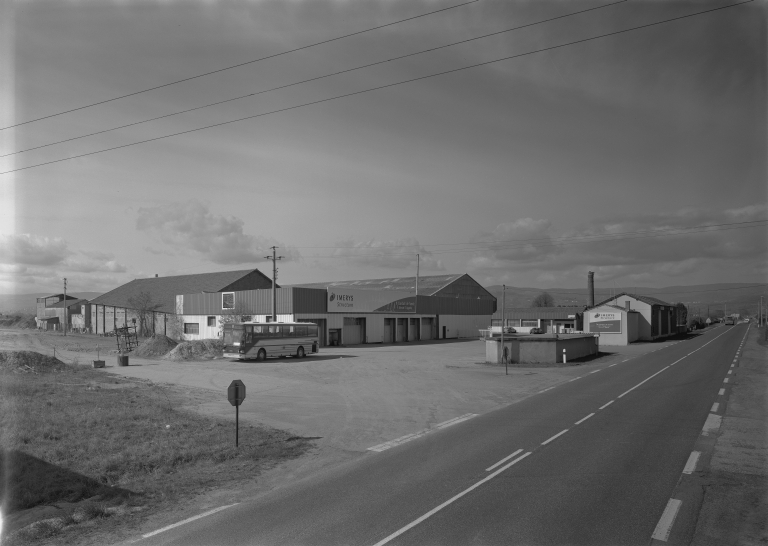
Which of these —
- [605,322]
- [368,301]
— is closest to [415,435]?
[368,301]

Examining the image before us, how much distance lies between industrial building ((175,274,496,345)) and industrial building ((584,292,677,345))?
686 inches

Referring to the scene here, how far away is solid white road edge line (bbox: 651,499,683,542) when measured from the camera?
7.18 metres

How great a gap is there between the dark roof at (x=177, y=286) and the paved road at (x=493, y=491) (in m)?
63.0

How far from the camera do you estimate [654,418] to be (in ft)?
50.6

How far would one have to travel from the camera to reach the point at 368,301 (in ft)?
199

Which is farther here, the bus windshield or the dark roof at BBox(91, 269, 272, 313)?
the dark roof at BBox(91, 269, 272, 313)

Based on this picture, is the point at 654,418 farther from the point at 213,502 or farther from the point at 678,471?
the point at 213,502

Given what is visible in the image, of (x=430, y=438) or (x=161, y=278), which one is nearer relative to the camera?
(x=430, y=438)

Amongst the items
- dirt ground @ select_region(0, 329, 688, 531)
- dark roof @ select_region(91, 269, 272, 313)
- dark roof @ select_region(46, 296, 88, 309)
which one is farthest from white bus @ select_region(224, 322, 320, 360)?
dark roof @ select_region(46, 296, 88, 309)

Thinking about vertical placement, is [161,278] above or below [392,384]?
above

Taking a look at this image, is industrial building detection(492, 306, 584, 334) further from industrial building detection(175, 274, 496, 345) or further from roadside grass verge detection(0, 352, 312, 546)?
roadside grass verge detection(0, 352, 312, 546)

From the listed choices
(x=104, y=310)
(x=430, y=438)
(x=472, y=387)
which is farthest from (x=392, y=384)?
(x=104, y=310)

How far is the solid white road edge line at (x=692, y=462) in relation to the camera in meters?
10.3

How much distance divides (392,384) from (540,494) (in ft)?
55.6
